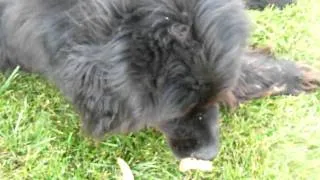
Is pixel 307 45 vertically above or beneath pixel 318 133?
above

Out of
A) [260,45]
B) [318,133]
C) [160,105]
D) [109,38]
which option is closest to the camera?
[109,38]

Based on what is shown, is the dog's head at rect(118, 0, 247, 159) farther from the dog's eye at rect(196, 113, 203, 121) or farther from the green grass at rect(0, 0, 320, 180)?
the green grass at rect(0, 0, 320, 180)

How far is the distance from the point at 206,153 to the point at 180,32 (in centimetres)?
60

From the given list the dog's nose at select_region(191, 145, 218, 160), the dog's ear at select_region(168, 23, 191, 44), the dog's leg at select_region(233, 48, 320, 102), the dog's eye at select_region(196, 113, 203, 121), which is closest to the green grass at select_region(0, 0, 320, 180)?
the dog's leg at select_region(233, 48, 320, 102)

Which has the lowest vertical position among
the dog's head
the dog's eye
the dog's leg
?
the dog's leg

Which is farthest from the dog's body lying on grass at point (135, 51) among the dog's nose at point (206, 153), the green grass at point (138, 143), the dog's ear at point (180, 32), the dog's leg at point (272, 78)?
the dog's leg at point (272, 78)

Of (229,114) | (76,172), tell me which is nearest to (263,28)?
(229,114)

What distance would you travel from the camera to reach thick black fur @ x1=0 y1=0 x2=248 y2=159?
156 cm

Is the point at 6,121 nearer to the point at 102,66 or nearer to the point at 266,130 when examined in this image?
the point at 102,66

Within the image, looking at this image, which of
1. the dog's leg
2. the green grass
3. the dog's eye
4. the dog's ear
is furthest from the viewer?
the dog's leg

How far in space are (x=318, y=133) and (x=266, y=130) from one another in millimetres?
228

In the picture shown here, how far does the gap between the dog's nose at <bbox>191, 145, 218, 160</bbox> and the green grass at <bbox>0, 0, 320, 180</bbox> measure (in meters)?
0.23

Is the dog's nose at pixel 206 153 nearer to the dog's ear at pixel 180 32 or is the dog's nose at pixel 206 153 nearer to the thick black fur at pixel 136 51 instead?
the thick black fur at pixel 136 51

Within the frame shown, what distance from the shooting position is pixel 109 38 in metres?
1.57
